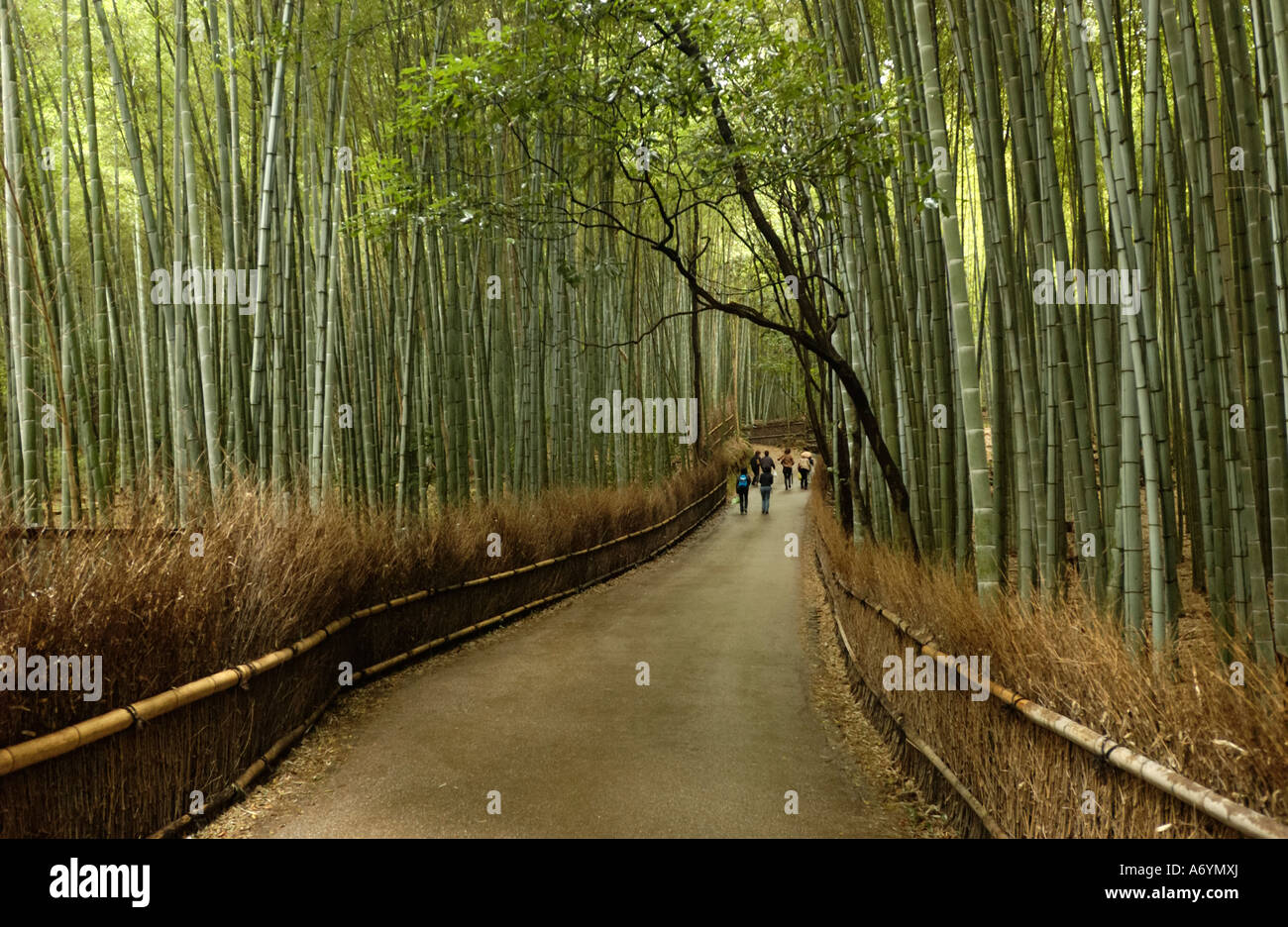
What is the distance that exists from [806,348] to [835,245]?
1.48 m

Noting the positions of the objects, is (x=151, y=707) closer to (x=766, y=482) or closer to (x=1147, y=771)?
(x=1147, y=771)

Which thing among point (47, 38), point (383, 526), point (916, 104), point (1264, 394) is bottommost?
point (383, 526)

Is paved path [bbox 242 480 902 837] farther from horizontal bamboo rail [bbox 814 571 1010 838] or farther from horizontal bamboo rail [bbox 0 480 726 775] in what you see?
horizontal bamboo rail [bbox 0 480 726 775]

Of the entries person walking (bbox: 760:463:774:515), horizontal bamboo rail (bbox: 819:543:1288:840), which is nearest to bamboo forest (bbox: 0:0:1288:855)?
horizontal bamboo rail (bbox: 819:543:1288:840)

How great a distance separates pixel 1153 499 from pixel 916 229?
2627mm

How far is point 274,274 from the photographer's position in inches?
222

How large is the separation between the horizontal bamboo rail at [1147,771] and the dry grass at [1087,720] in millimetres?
39

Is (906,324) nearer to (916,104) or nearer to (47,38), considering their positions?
(916,104)

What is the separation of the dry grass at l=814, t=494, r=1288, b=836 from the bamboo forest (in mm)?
12

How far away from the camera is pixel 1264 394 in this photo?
2623mm

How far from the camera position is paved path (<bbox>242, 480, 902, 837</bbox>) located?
293cm

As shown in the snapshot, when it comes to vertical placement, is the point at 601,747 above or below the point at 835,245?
below

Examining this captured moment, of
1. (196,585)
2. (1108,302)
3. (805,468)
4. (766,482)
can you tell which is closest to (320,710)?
(196,585)
